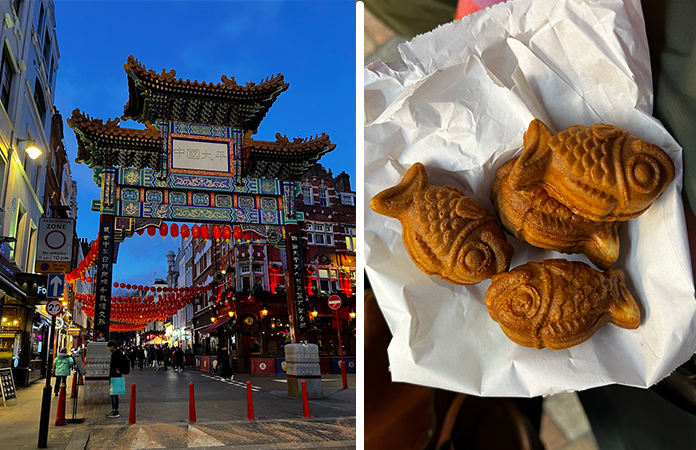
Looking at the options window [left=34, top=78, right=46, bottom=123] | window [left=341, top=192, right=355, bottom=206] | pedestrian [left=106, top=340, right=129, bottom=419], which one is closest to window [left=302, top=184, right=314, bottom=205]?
window [left=341, top=192, right=355, bottom=206]

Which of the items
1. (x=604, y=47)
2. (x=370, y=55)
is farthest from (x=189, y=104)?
(x=604, y=47)

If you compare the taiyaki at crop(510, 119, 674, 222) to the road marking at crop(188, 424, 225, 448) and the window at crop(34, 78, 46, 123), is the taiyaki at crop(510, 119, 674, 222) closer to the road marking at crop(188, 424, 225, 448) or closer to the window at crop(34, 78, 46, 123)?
the road marking at crop(188, 424, 225, 448)

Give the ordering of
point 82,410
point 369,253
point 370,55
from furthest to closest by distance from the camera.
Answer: point 82,410
point 370,55
point 369,253

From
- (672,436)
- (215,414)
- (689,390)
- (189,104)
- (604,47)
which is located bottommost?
(215,414)

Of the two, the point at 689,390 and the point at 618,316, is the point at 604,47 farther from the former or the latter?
the point at 689,390

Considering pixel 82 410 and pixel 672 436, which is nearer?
pixel 672 436

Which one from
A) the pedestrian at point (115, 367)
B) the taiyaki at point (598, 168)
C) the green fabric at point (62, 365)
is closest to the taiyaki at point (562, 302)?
the taiyaki at point (598, 168)

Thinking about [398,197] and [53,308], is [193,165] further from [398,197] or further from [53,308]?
[398,197]

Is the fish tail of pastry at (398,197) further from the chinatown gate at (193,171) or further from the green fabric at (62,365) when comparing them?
the green fabric at (62,365)
